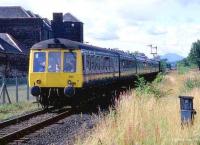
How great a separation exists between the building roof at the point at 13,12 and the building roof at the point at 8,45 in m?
7.76

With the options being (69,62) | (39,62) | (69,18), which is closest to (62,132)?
(69,62)

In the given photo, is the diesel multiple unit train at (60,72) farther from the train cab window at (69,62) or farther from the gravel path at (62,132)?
the gravel path at (62,132)

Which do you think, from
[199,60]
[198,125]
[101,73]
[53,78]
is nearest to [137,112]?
[198,125]

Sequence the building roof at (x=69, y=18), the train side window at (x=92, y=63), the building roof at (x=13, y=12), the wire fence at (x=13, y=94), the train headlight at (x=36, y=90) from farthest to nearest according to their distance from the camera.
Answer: the building roof at (x=69, y=18), the building roof at (x=13, y=12), the wire fence at (x=13, y=94), the train side window at (x=92, y=63), the train headlight at (x=36, y=90)

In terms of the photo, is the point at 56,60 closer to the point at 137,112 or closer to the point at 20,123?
the point at 20,123

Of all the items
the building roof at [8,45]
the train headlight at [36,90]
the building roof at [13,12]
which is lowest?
the train headlight at [36,90]

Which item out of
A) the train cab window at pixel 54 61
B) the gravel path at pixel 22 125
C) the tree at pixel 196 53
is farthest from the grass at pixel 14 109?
the tree at pixel 196 53

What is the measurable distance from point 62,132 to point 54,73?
6.29m

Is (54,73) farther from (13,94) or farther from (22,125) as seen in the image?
(13,94)

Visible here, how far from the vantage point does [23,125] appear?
596 inches

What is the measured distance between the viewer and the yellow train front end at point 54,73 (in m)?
19.3

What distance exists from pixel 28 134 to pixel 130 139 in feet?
13.3

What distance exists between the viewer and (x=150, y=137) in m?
10.1

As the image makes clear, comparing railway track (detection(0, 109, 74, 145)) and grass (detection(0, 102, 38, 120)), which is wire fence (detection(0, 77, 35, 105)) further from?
railway track (detection(0, 109, 74, 145))
